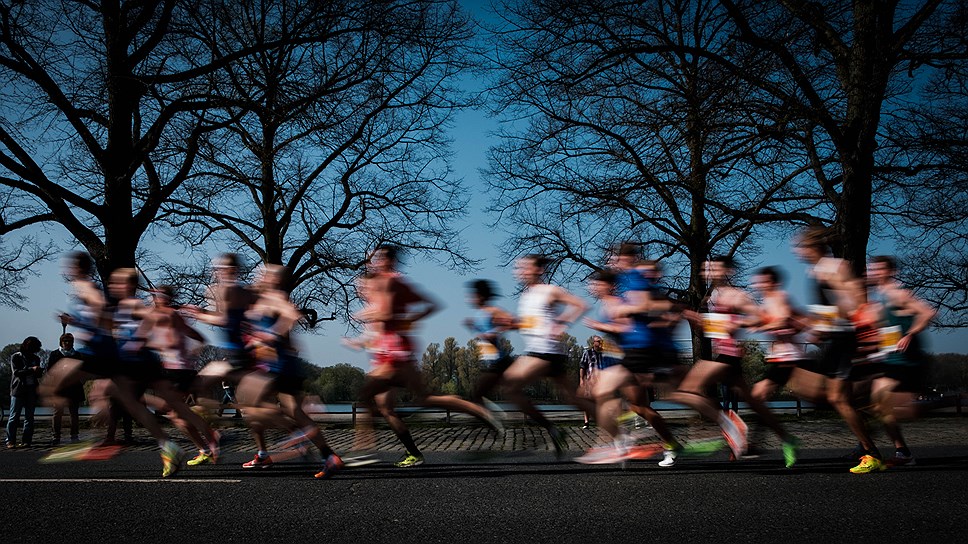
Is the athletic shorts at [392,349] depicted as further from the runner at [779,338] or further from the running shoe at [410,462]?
the runner at [779,338]

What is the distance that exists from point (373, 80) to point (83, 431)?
387 inches

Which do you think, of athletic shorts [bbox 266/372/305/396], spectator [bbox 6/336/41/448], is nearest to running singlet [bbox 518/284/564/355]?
athletic shorts [bbox 266/372/305/396]

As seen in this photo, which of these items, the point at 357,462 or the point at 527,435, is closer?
the point at 357,462

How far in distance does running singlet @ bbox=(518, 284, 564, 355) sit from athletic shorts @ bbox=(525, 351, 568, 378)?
0.03m

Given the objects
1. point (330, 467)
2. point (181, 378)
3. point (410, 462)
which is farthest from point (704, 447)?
point (181, 378)

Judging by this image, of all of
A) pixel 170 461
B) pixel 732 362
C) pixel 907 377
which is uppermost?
pixel 732 362

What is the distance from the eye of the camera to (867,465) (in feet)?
22.7

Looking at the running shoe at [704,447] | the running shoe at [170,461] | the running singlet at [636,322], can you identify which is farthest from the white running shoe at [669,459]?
the running shoe at [170,461]

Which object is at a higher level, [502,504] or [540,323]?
[540,323]

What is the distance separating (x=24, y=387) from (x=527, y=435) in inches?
325

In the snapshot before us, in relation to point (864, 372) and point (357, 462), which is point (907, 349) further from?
point (357, 462)

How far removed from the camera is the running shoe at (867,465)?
271 inches

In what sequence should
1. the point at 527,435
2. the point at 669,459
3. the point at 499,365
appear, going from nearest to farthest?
1. the point at 669,459
2. the point at 499,365
3. the point at 527,435

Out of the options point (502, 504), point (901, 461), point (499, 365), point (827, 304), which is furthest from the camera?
point (499, 365)
